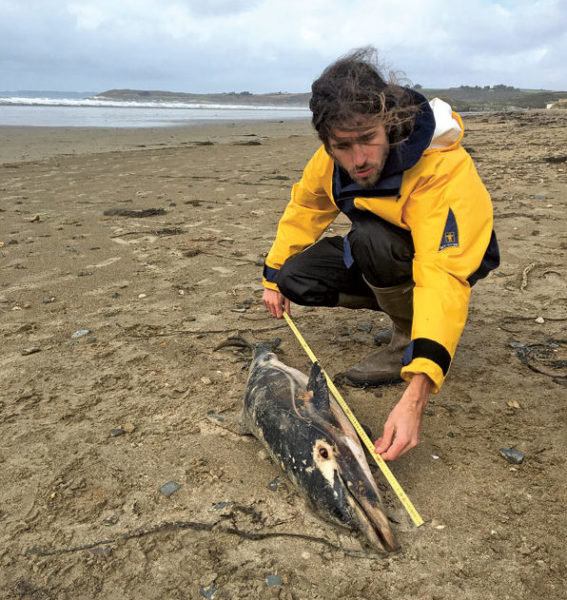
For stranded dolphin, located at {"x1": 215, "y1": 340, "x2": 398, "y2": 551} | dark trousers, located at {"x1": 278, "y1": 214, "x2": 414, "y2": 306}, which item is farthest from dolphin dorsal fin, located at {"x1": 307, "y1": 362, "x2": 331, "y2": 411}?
dark trousers, located at {"x1": 278, "y1": 214, "x2": 414, "y2": 306}

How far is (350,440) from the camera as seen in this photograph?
2322mm

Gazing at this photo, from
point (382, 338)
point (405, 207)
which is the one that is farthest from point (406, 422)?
point (382, 338)

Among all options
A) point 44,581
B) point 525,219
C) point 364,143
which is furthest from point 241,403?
point 525,219

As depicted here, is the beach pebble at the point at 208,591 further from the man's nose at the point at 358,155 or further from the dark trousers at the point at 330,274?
the man's nose at the point at 358,155

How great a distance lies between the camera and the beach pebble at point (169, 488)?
7.95 ft

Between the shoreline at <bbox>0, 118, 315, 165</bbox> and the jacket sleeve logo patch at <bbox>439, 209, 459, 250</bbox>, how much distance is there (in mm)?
12336

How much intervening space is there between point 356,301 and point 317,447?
140 centimetres

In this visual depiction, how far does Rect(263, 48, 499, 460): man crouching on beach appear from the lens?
6.84 ft

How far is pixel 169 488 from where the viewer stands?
2.45 meters

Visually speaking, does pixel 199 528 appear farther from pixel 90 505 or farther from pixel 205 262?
pixel 205 262

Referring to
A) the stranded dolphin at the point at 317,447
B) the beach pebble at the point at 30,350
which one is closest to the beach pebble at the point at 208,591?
the stranded dolphin at the point at 317,447

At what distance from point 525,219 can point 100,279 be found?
496cm

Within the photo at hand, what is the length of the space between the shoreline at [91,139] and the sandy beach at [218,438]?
351 inches

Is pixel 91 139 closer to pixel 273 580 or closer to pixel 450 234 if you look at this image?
pixel 450 234
